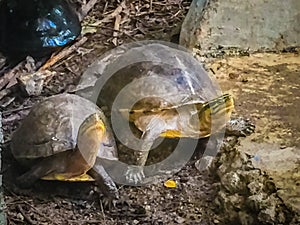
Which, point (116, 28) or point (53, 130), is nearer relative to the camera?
point (53, 130)

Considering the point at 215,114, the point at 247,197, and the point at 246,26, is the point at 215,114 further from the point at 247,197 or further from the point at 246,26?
the point at 246,26

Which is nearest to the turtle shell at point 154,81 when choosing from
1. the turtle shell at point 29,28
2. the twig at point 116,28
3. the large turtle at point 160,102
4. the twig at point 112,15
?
the large turtle at point 160,102

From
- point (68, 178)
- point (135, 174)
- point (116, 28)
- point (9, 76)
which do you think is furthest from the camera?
point (116, 28)

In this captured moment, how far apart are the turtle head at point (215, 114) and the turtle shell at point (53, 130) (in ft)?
1.04

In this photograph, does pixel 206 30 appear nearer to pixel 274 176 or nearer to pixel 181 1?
pixel 181 1

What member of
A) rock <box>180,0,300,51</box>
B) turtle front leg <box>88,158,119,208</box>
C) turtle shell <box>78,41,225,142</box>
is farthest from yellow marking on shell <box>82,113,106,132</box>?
rock <box>180,0,300,51</box>

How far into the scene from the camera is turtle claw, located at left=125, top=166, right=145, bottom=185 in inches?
80.1

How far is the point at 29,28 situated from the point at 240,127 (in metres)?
1.20

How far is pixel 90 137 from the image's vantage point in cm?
186

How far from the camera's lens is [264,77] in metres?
2.52

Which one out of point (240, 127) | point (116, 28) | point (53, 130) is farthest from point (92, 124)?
point (116, 28)

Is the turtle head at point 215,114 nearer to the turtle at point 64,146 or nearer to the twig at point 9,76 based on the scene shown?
the turtle at point 64,146

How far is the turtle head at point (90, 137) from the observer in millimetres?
1848

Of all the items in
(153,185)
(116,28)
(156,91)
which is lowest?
(153,185)
